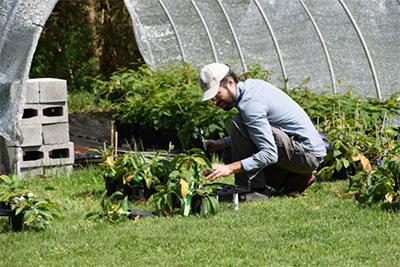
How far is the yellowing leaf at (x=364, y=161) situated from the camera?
7383 mm

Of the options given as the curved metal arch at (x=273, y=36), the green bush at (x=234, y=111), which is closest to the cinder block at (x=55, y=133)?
the green bush at (x=234, y=111)

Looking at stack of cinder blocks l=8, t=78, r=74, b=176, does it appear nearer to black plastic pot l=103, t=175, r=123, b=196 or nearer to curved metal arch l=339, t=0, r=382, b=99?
black plastic pot l=103, t=175, r=123, b=196

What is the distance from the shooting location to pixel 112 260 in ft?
17.8

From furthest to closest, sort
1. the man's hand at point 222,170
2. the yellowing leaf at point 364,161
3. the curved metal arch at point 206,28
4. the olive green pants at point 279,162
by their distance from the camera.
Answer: the curved metal arch at point 206,28 → the yellowing leaf at point 364,161 → the olive green pants at point 279,162 → the man's hand at point 222,170

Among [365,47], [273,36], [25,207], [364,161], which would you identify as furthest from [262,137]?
[273,36]

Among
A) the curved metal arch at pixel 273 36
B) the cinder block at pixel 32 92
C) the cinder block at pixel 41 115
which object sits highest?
the curved metal arch at pixel 273 36

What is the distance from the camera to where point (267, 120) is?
6828 millimetres

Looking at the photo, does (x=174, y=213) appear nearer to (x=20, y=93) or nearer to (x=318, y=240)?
(x=318, y=240)

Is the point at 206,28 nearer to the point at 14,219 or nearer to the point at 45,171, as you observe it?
the point at 45,171

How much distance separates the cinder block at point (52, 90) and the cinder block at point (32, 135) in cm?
25

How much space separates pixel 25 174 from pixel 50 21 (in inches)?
327

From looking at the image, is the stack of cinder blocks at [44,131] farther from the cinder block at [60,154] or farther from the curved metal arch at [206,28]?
the curved metal arch at [206,28]

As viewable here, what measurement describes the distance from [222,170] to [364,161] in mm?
1577

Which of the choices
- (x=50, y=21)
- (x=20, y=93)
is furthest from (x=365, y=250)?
(x=50, y=21)
